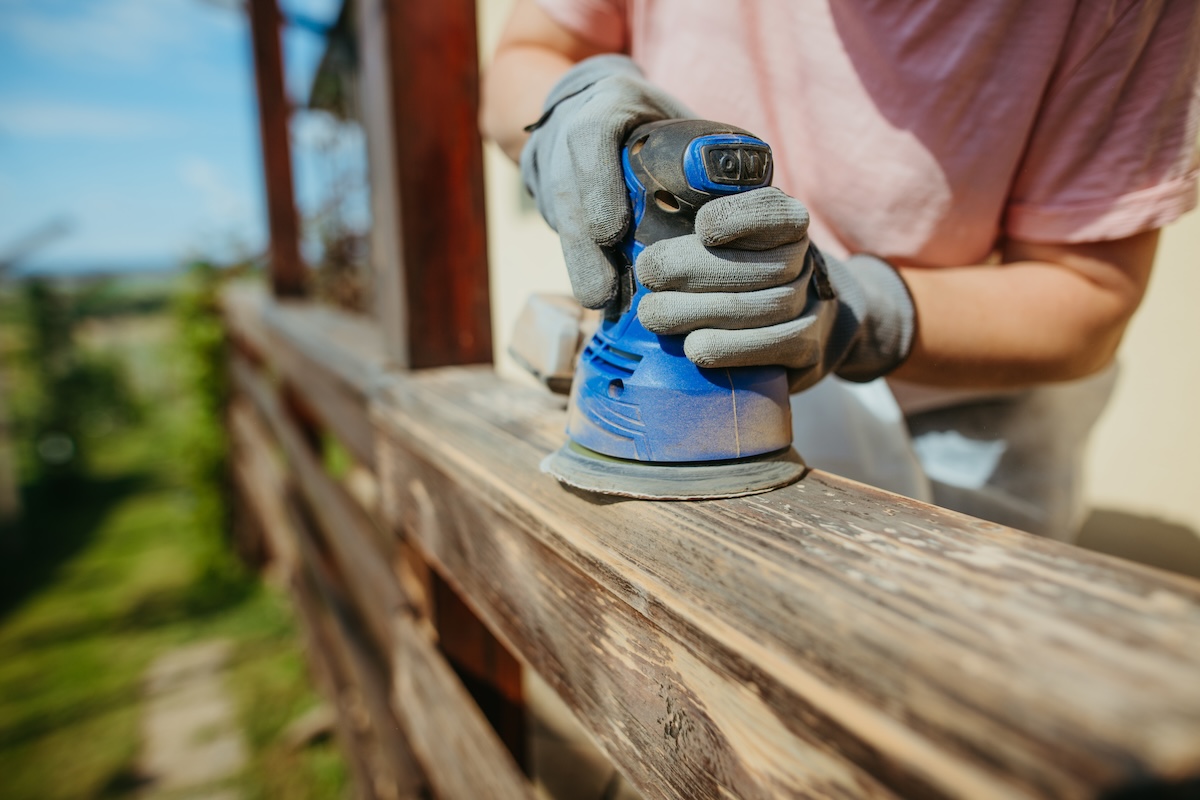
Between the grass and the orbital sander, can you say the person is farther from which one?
the grass

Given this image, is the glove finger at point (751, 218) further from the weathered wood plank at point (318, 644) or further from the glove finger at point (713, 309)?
the weathered wood plank at point (318, 644)

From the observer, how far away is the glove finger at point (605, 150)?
0.69 metres

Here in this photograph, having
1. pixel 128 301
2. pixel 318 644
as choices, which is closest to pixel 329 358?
pixel 318 644

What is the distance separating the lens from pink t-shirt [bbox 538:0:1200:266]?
0.89m

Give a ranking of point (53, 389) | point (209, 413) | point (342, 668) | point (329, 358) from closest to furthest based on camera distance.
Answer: point (329, 358) < point (342, 668) < point (209, 413) < point (53, 389)

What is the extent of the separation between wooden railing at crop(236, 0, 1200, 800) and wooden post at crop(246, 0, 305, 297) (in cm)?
327

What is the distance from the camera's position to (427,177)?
1.54 m

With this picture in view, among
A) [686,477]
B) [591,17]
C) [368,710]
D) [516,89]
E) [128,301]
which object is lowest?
[128,301]

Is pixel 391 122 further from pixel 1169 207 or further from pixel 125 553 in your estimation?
pixel 125 553

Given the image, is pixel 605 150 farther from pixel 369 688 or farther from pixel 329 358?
pixel 369 688

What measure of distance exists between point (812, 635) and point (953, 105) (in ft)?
2.76

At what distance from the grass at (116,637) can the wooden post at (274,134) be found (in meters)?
2.98

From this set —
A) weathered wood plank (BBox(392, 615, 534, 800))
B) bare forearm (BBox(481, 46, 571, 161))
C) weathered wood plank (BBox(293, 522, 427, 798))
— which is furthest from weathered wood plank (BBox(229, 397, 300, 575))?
bare forearm (BBox(481, 46, 571, 161))

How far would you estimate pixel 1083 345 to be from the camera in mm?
1003
